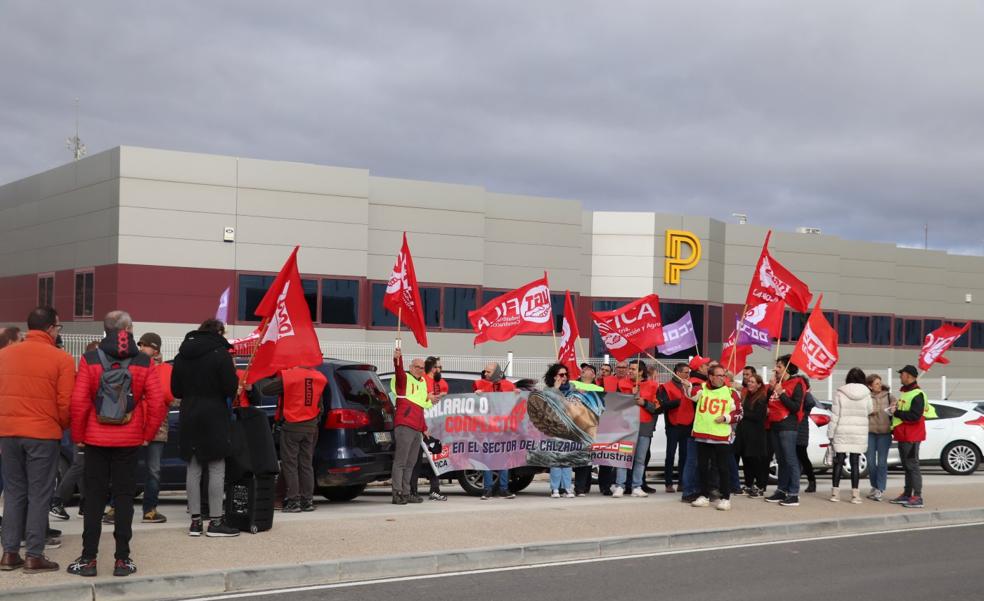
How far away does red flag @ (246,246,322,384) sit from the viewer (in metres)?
11.5

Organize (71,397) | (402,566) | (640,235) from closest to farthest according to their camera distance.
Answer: (71,397) → (402,566) → (640,235)

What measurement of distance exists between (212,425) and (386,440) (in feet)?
12.5

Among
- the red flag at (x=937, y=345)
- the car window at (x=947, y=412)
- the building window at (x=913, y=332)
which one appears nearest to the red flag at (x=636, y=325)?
the car window at (x=947, y=412)

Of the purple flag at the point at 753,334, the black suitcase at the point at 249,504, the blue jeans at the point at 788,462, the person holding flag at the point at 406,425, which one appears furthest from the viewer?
the purple flag at the point at 753,334

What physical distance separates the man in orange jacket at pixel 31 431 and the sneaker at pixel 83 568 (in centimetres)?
19

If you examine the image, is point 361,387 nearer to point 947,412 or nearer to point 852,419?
point 852,419

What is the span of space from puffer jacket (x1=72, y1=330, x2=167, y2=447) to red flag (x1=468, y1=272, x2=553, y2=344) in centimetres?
1119

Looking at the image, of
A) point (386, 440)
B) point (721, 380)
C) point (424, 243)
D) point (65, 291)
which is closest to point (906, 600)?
point (721, 380)

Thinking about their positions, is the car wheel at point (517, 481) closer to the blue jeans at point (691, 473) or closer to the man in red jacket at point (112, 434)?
the blue jeans at point (691, 473)

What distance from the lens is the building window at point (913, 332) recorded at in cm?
4959

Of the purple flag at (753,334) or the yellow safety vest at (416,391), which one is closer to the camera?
the yellow safety vest at (416,391)

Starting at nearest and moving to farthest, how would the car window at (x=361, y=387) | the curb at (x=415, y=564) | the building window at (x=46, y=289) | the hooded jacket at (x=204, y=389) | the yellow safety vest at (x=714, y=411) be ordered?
the curb at (x=415, y=564) < the hooded jacket at (x=204, y=389) < the car window at (x=361, y=387) < the yellow safety vest at (x=714, y=411) < the building window at (x=46, y=289)

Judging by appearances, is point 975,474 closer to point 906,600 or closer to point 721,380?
point 721,380

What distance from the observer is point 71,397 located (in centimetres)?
877
